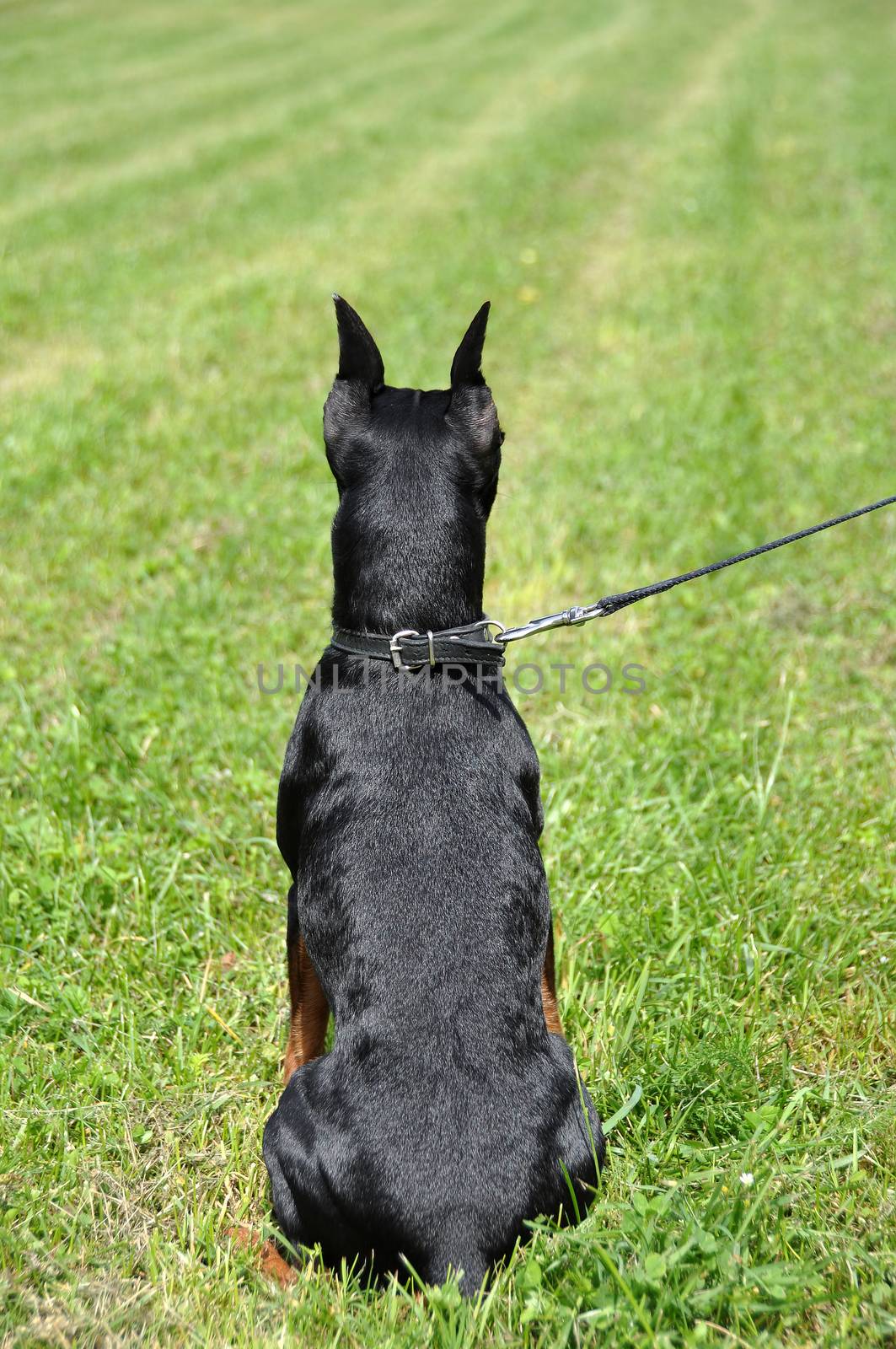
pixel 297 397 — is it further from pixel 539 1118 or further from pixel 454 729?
pixel 539 1118

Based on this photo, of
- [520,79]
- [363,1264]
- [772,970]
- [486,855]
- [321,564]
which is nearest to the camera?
[363,1264]

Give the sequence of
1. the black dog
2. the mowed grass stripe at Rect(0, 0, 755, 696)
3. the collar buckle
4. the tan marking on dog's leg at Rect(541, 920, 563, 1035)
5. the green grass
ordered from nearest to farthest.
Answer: the black dog
the green grass
the collar buckle
the tan marking on dog's leg at Rect(541, 920, 563, 1035)
the mowed grass stripe at Rect(0, 0, 755, 696)

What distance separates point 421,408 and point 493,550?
8.21 ft

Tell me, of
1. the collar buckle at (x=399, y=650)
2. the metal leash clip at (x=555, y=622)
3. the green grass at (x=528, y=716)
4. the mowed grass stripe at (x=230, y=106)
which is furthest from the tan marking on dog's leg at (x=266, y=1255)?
the mowed grass stripe at (x=230, y=106)

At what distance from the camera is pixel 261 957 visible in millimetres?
2959

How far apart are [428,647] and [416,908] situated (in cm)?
60

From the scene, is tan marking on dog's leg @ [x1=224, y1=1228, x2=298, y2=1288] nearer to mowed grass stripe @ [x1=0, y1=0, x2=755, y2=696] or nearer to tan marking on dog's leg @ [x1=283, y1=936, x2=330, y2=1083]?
tan marking on dog's leg @ [x1=283, y1=936, x2=330, y2=1083]

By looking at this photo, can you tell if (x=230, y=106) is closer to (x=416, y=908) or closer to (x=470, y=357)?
(x=470, y=357)

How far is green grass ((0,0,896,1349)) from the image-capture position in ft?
6.72

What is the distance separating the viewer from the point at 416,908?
2098 millimetres

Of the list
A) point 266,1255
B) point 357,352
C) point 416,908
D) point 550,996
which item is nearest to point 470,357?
point 357,352

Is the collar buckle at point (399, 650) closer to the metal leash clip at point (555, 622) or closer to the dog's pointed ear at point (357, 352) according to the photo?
the metal leash clip at point (555, 622)

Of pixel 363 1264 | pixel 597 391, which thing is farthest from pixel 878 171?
pixel 363 1264

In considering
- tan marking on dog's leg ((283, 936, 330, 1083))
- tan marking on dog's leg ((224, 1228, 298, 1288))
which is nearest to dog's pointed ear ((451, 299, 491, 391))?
tan marking on dog's leg ((283, 936, 330, 1083))
